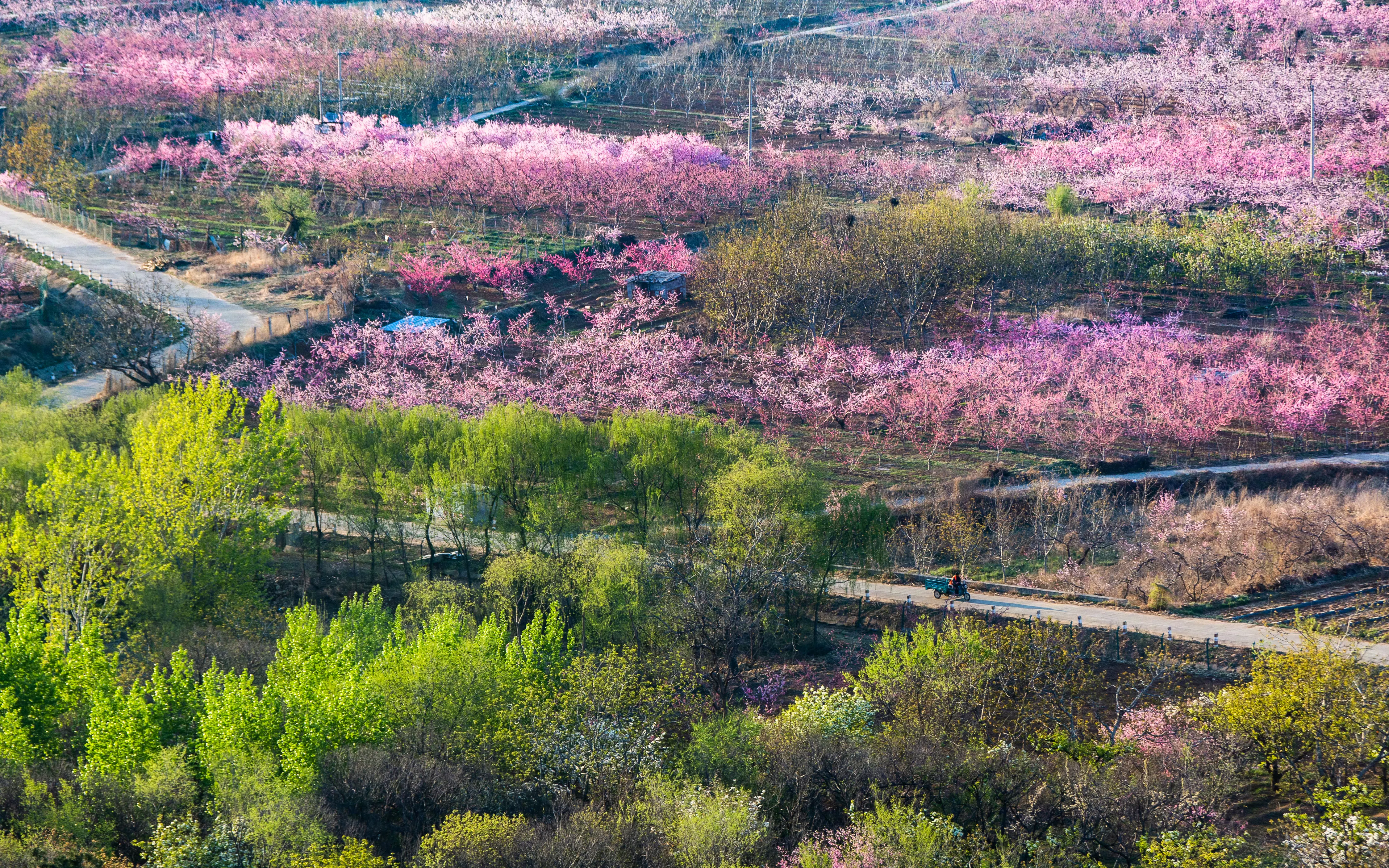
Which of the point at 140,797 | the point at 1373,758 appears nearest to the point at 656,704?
the point at 140,797

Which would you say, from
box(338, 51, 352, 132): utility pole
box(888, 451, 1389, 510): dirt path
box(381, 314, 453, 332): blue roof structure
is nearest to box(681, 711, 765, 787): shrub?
box(888, 451, 1389, 510): dirt path

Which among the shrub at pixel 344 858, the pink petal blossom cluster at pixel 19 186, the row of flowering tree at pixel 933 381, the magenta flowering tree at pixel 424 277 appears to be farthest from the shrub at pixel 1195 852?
the pink petal blossom cluster at pixel 19 186

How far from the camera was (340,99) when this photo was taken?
8675 cm

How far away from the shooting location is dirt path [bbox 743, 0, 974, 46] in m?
126

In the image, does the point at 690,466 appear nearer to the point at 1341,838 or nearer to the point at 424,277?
the point at 1341,838

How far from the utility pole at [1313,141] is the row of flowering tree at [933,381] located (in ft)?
79.6

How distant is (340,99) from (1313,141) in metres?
60.8

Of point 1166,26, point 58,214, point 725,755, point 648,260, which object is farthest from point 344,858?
point 1166,26

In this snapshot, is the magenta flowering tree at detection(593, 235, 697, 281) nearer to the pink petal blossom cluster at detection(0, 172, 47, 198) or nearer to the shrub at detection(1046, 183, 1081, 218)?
the shrub at detection(1046, 183, 1081, 218)

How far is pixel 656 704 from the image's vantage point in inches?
1064

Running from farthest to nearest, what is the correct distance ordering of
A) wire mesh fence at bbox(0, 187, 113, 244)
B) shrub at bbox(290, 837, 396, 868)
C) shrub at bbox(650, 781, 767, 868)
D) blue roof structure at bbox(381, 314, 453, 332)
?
wire mesh fence at bbox(0, 187, 113, 244), blue roof structure at bbox(381, 314, 453, 332), shrub at bbox(650, 781, 767, 868), shrub at bbox(290, 837, 396, 868)

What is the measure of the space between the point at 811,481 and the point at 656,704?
1200 cm

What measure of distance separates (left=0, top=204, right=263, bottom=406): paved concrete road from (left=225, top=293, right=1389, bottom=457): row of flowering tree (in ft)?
19.0

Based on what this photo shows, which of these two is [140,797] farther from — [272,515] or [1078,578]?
[1078,578]
